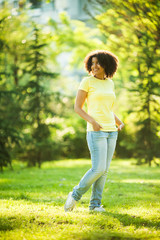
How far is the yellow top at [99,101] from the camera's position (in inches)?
160

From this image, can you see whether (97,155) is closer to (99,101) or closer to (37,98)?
(99,101)

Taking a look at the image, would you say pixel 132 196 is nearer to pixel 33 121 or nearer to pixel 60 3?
pixel 33 121

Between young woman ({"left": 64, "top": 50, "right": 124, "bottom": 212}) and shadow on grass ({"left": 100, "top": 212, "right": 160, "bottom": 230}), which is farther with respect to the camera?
young woman ({"left": 64, "top": 50, "right": 124, "bottom": 212})

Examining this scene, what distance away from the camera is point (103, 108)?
13.4 feet

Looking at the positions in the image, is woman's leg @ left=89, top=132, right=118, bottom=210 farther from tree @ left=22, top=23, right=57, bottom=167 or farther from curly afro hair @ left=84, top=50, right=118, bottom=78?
tree @ left=22, top=23, right=57, bottom=167

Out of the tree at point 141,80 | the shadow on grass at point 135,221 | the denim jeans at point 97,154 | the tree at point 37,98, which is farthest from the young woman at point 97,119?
the tree at point 37,98

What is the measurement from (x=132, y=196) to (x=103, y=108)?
7.46ft

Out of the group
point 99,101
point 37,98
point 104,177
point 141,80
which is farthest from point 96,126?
point 37,98

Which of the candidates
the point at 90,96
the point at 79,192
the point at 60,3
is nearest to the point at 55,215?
the point at 79,192

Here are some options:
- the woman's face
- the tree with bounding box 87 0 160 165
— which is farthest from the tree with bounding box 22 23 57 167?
the woman's face

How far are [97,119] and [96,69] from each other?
26.6 inches

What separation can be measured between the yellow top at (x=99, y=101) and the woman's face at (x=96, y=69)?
10cm

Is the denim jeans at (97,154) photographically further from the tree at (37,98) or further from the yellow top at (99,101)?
the tree at (37,98)

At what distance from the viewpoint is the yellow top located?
13.3 ft
